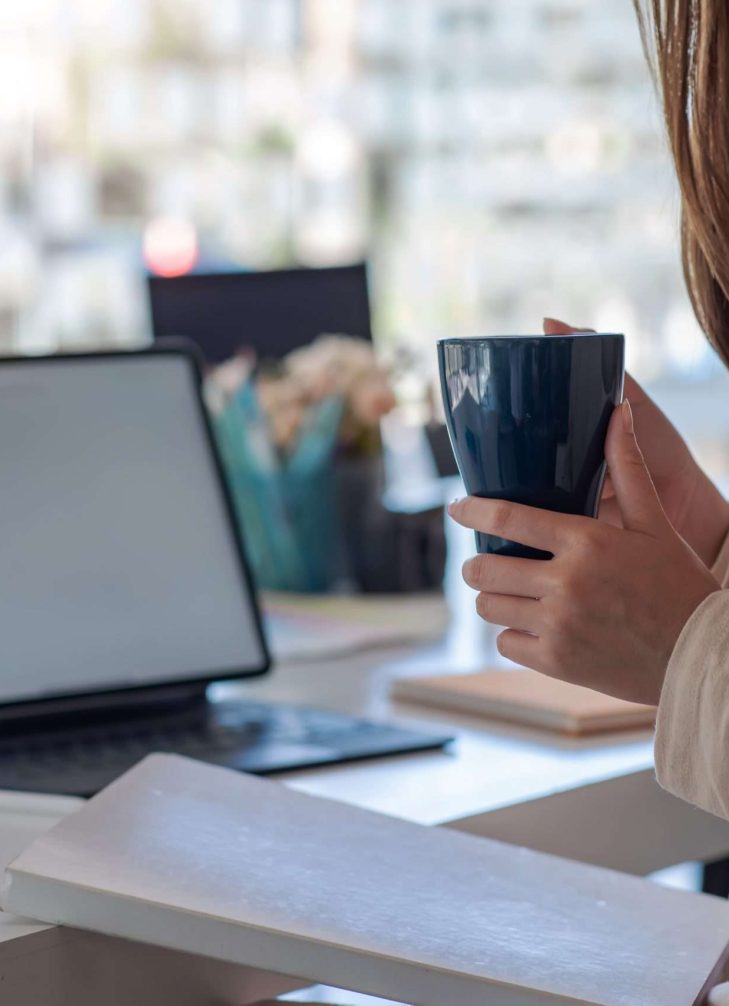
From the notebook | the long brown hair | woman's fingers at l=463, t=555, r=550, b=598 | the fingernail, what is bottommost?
the notebook

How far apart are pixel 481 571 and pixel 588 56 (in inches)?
144

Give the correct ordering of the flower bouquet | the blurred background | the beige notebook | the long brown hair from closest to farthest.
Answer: the long brown hair → the beige notebook → the flower bouquet → the blurred background

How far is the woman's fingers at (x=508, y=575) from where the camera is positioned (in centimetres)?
58

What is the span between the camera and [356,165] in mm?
3930

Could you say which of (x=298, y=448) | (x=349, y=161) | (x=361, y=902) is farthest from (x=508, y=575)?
(x=349, y=161)

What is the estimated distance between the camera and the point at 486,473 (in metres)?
0.59

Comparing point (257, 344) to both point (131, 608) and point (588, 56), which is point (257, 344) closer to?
point (131, 608)

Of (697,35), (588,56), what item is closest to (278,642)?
(697,35)

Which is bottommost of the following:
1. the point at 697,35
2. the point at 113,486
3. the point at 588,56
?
the point at 113,486

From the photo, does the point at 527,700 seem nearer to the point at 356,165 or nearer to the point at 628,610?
the point at 628,610

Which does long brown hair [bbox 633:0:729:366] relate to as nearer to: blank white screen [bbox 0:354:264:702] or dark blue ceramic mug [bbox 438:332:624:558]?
dark blue ceramic mug [bbox 438:332:624:558]

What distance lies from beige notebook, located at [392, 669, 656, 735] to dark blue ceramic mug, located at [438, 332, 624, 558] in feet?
1.02

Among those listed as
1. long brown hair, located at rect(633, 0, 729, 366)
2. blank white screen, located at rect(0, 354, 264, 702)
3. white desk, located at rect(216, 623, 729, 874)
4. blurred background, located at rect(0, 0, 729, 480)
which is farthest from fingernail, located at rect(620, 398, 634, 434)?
blurred background, located at rect(0, 0, 729, 480)

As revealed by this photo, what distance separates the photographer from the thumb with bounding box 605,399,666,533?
Result: 574 mm
